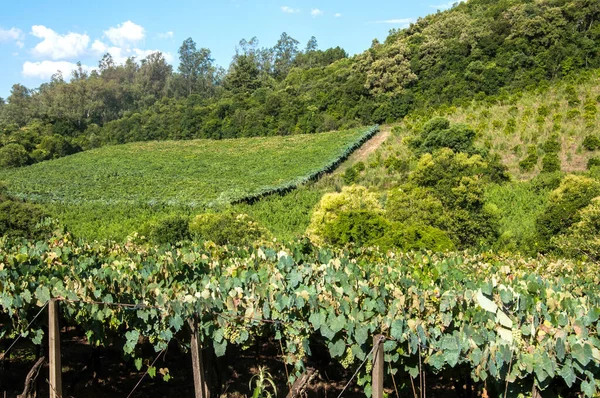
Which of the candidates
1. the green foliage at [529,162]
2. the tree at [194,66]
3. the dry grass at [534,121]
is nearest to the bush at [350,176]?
the dry grass at [534,121]

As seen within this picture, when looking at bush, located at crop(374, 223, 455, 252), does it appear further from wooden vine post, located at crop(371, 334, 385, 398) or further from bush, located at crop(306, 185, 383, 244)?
wooden vine post, located at crop(371, 334, 385, 398)

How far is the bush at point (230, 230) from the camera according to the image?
1470 centimetres

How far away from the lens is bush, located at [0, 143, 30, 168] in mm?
46469

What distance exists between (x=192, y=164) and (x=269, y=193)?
13450mm

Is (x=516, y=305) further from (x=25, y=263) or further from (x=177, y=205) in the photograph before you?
(x=177, y=205)

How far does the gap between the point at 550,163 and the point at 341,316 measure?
84.0 ft

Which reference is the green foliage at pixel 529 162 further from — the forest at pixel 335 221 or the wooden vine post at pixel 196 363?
the wooden vine post at pixel 196 363

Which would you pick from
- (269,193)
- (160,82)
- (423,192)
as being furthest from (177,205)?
(160,82)

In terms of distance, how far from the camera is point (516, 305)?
14.6 feet

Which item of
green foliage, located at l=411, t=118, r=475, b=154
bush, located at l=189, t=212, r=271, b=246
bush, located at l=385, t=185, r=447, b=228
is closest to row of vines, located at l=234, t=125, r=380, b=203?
green foliage, located at l=411, t=118, r=475, b=154

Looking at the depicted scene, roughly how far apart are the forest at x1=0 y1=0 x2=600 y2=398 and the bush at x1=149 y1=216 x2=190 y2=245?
9 centimetres

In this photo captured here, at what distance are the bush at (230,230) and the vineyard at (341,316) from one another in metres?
8.09

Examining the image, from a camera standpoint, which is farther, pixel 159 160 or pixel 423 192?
pixel 159 160

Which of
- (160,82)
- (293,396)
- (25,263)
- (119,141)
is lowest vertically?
(293,396)
